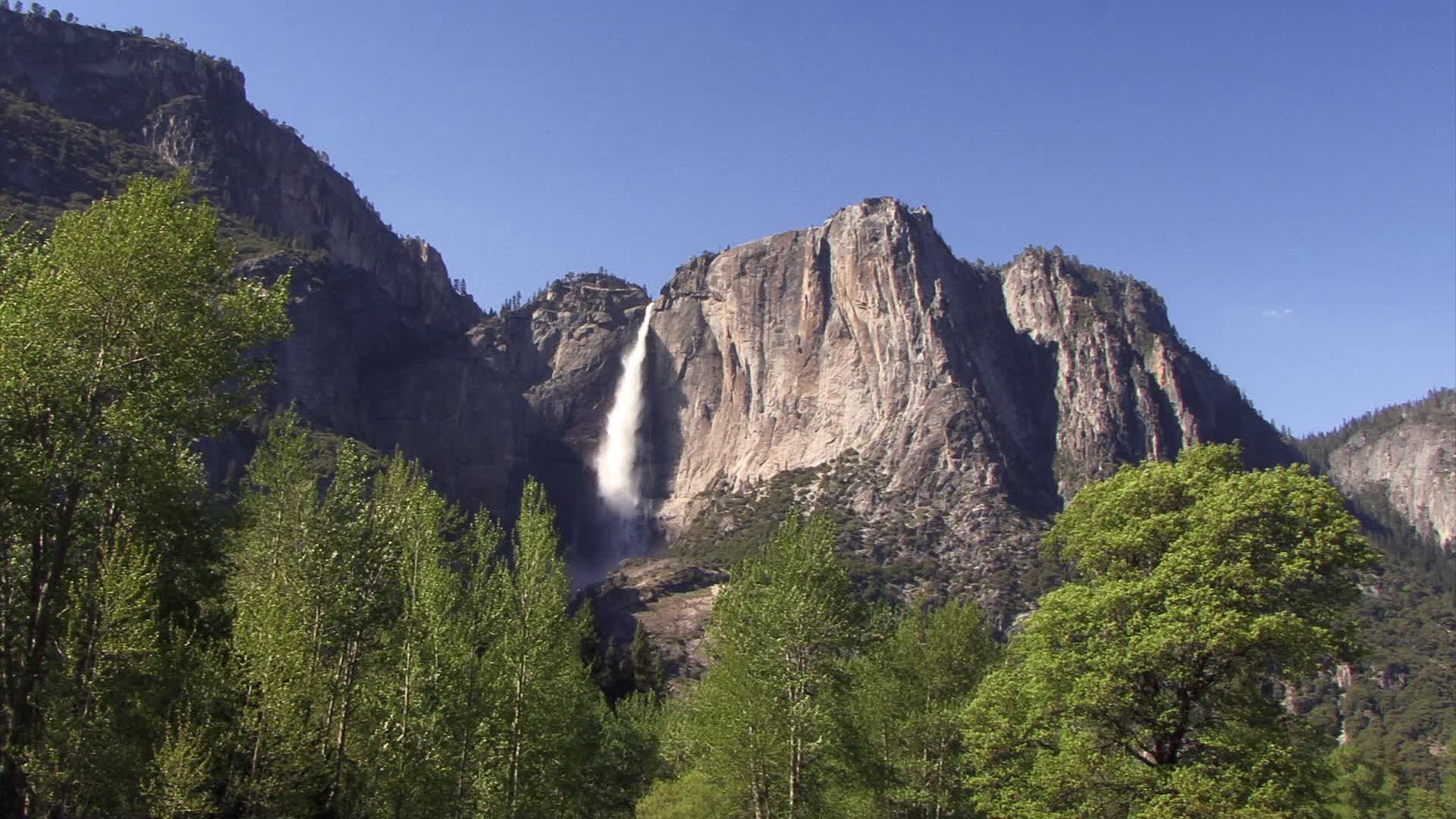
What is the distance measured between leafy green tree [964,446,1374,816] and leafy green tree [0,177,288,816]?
57.4 feet

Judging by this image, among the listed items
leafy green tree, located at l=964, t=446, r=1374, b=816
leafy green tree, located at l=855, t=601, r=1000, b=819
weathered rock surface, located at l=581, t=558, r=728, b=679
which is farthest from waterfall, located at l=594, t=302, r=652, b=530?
leafy green tree, located at l=964, t=446, r=1374, b=816

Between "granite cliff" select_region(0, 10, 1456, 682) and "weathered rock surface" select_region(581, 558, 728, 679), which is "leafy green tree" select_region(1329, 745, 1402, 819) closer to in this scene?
"granite cliff" select_region(0, 10, 1456, 682)

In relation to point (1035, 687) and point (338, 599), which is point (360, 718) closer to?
point (338, 599)

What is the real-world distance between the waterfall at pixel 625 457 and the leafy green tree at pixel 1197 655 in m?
145

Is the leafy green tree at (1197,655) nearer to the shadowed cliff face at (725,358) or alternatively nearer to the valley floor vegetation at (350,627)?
the valley floor vegetation at (350,627)

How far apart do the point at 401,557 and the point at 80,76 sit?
174778 mm

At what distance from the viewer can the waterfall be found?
167 metres

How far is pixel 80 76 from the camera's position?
164750mm

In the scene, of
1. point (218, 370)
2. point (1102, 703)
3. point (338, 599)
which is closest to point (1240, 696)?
point (1102, 703)

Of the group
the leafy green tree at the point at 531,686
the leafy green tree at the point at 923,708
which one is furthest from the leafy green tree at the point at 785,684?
the leafy green tree at the point at 531,686

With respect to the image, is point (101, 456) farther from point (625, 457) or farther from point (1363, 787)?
point (625, 457)

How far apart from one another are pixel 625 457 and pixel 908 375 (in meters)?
49.8

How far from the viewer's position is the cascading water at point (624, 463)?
166375 millimetres

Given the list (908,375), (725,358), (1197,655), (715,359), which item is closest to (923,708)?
(1197,655)
